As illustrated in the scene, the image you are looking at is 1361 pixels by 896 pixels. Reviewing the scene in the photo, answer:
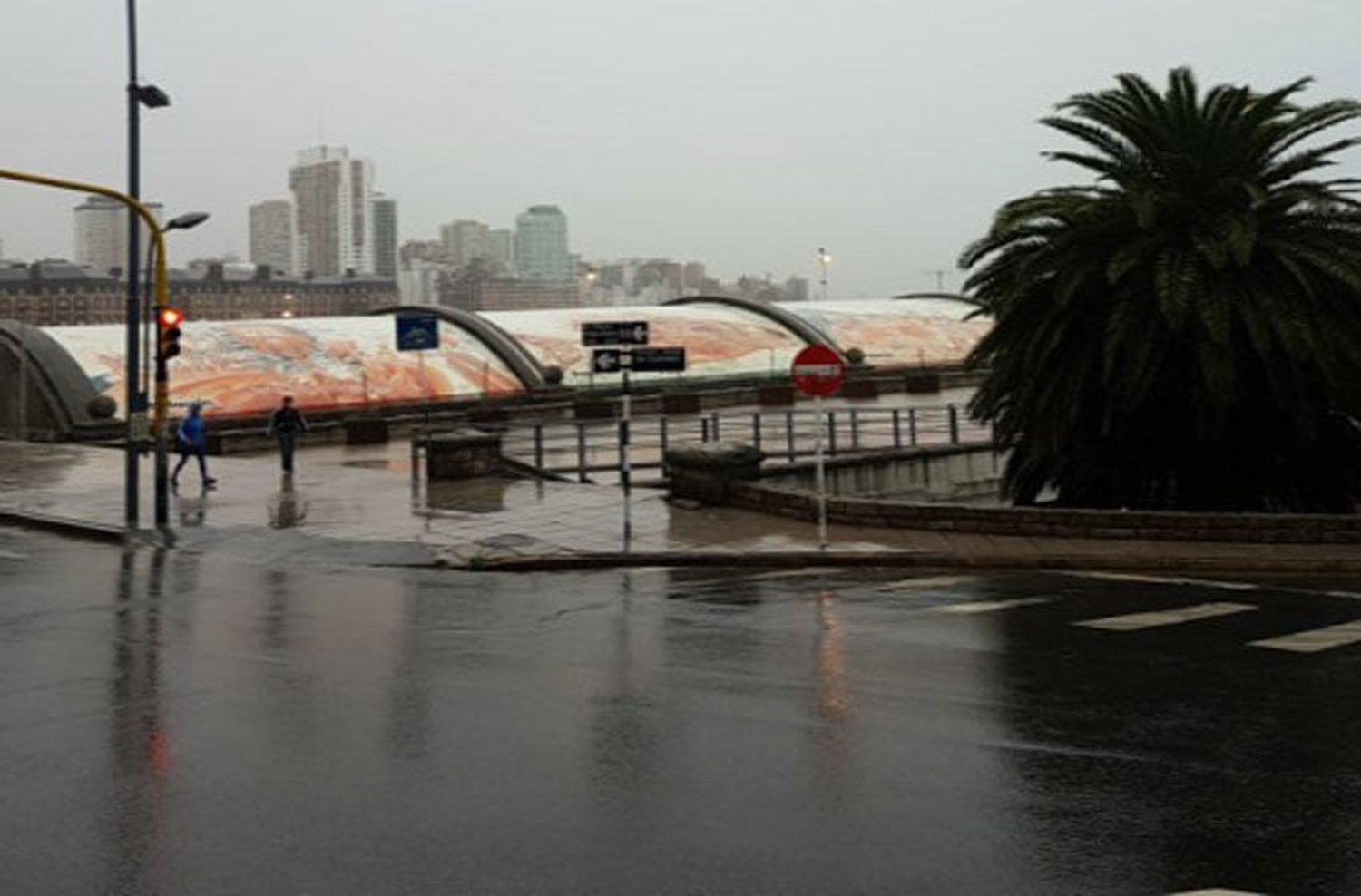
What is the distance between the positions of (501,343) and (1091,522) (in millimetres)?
37127

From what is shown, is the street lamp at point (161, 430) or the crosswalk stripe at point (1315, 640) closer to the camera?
the crosswalk stripe at point (1315, 640)

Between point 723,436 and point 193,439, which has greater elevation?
point 193,439

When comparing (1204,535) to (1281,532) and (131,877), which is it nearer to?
(1281,532)

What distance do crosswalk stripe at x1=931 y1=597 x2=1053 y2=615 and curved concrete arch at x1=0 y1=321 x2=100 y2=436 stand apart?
29.5 m

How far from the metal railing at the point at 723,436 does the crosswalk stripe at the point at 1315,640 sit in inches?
589

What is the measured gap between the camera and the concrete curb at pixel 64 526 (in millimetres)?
20531

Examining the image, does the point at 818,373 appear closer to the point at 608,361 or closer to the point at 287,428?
the point at 608,361

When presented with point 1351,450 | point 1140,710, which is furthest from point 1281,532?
point 1140,710

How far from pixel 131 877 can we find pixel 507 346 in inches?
1842

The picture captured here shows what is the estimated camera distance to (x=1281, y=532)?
56.2ft

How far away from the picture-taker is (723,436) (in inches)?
1410

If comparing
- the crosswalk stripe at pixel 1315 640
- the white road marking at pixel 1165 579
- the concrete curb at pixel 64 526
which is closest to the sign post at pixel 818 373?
the white road marking at pixel 1165 579

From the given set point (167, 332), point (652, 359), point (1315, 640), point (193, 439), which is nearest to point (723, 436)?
point (193, 439)

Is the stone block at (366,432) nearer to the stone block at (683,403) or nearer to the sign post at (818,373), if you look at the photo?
the stone block at (683,403)
